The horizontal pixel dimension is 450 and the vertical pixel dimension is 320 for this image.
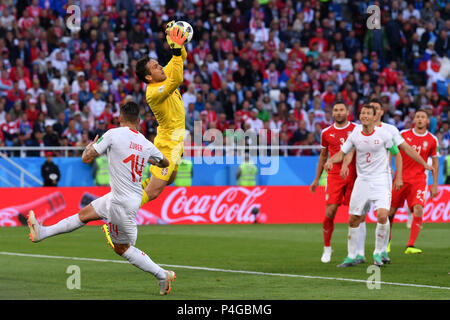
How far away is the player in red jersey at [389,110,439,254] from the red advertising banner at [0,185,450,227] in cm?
740

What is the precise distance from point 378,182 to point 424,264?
1407 millimetres

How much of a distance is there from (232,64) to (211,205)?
5.90m

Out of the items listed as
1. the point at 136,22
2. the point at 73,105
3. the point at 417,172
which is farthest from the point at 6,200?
the point at 417,172

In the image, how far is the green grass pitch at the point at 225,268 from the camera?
9867 mm

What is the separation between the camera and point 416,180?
15648mm

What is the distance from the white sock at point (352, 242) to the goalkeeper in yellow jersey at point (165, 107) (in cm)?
276

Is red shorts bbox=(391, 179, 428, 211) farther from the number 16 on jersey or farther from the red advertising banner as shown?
the red advertising banner

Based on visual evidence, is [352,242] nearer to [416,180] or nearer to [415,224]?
[415,224]

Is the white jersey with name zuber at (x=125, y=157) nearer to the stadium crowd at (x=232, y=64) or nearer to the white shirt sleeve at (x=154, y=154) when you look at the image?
the white shirt sleeve at (x=154, y=154)

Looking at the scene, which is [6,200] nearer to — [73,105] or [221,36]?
[73,105]

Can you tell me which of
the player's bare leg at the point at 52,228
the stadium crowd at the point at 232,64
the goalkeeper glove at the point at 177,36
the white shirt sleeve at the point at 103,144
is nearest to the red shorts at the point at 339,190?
the goalkeeper glove at the point at 177,36

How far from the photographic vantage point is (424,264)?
13.2 m

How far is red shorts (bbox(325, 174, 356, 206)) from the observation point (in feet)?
45.1

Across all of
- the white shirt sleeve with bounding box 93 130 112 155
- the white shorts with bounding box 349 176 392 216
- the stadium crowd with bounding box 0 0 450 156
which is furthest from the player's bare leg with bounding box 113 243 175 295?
the stadium crowd with bounding box 0 0 450 156
